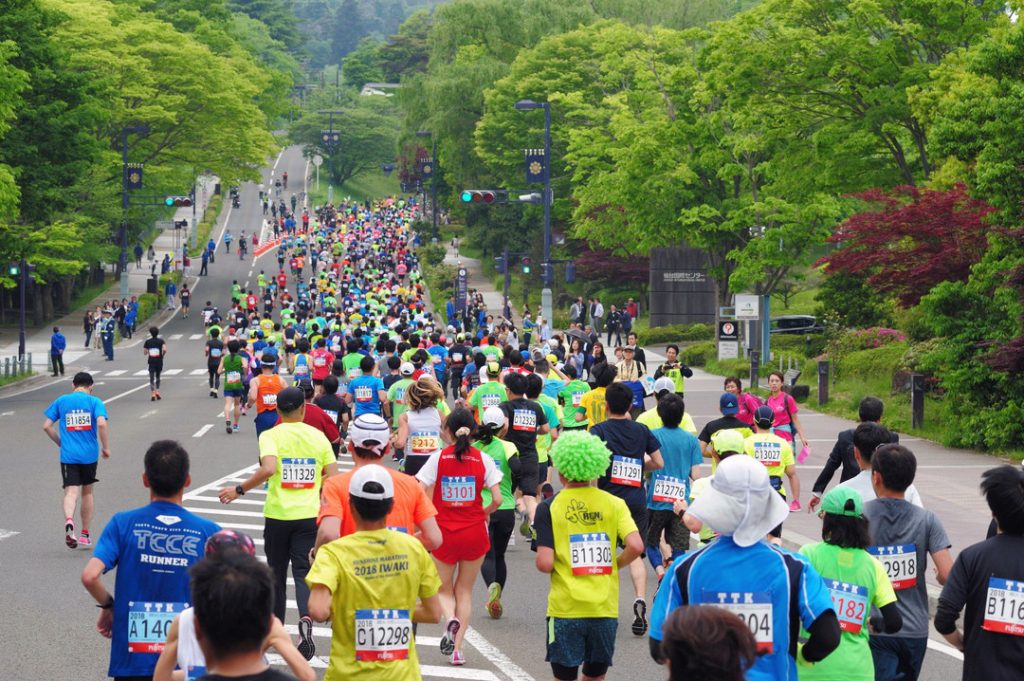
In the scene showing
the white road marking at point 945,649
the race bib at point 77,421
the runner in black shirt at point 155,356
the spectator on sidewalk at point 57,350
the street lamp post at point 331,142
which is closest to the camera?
the white road marking at point 945,649

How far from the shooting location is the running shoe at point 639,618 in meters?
10.8

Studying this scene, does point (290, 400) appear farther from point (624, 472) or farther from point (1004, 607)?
point (1004, 607)

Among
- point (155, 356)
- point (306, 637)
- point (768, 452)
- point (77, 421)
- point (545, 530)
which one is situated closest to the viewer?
point (545, 530)

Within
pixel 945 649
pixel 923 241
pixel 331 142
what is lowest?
pixel 945 649

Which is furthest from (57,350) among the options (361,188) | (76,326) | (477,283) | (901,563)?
(361,188)

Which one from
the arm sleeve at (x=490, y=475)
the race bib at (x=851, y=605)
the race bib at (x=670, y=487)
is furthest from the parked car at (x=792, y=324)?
the race bib at (x=851, y=605)

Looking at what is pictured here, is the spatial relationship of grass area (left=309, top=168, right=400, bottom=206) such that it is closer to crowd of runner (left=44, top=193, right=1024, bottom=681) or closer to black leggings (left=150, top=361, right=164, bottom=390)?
black leggings (left=150, top=361, right=164, bottom=390)

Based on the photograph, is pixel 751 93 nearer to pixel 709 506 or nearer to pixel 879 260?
pixel 879 260

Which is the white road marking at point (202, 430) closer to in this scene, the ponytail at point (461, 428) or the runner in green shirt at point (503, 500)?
the runner in green shirt at point (503, 500)

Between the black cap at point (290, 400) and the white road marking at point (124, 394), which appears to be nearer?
the black cap at point (290, 400)

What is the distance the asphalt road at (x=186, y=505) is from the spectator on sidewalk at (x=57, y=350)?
6665 millimetres

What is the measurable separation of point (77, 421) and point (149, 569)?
27.0 feet

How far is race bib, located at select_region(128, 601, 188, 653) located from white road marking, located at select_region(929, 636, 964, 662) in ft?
20.8

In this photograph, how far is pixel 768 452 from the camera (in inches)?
504
